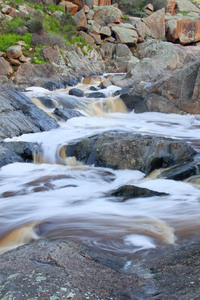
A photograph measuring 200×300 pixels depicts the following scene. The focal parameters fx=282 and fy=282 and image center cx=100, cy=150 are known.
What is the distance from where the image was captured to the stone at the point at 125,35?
25125 mm

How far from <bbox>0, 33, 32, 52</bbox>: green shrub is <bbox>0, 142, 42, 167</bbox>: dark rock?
11226 millimetres

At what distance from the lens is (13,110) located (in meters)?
8.35

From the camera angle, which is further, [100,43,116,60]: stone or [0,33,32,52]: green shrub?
[100,43,116,60]: stone

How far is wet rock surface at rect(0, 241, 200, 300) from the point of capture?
4.92 feet

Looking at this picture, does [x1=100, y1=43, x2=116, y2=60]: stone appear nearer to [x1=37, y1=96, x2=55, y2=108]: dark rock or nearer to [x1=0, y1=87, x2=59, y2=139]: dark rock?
[x1=37, y1=96, x2=55, y2=108]: dark rock

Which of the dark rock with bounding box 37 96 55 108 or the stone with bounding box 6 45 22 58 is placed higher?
the stone with bounding box 6 45 22 58

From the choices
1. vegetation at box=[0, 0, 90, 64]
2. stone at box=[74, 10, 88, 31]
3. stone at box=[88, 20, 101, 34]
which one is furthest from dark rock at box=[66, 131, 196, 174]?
stone at box=[88, 20, 101, 34]

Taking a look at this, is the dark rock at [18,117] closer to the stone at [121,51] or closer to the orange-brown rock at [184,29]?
the stone at [121,51]

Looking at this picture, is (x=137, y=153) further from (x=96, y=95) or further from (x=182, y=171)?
(x=96, y=95)

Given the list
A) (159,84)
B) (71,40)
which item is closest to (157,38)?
(71,40)

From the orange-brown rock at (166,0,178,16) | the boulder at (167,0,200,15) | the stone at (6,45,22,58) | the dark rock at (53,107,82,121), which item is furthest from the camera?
the boulder at (167,0,200,15)

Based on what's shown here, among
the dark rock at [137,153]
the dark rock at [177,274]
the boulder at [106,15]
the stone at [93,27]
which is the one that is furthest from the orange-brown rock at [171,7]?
the dark rock at [177,274]

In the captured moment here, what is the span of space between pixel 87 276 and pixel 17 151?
5.28m

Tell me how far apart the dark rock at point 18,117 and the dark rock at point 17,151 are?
723 mm
